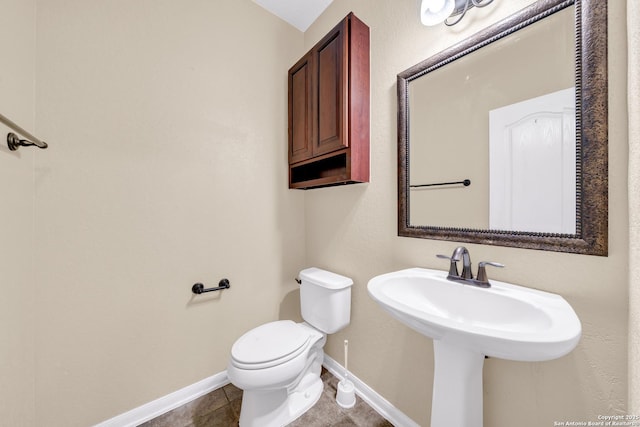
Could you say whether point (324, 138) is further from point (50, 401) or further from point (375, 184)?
point (50, 401)

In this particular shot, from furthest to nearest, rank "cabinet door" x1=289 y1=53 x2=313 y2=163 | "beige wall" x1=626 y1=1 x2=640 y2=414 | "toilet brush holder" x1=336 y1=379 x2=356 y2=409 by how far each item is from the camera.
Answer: "cabinet door" x1=289 y1=53 x2=313 y2=163, "toilet brush holder" x1=336 y1=379 x2=356 y2=409, "beige wall" x1=626 y1=1 x2=640 y2=414

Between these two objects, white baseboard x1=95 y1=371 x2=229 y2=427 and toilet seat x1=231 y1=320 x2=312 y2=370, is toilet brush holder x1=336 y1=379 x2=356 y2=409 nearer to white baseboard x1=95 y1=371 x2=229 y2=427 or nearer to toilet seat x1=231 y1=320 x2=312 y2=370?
toilet seat x1=231 y1=320 x2=312 y2=370

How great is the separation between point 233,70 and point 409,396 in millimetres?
2161

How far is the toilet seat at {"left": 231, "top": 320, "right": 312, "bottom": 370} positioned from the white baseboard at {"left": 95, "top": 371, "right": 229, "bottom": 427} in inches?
20.4

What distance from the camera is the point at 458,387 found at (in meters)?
0.79

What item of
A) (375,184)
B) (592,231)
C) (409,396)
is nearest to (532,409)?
(409,396)

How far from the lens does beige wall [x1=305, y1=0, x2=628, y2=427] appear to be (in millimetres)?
671

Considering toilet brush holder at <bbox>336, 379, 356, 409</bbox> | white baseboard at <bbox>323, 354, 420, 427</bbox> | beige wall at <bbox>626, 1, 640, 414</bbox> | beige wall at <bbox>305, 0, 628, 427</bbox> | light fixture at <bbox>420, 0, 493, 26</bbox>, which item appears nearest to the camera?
beige wall at <bbox>626, 1, 640, 414</bbox>

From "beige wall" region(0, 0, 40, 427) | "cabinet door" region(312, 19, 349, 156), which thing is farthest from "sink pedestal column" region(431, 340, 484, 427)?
"beige wall" region(0, 0, 40, 427)

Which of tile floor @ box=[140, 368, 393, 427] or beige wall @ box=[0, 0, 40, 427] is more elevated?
beige wall @ box=[0, 0, 40, 427]

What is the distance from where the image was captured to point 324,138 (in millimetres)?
1398

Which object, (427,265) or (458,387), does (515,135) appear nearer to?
(427,265)

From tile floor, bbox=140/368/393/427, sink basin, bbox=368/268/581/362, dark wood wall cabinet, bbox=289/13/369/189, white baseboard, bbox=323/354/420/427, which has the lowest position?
tile floor, bbox=140/368/393/427

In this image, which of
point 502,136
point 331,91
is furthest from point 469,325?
point 331,91
